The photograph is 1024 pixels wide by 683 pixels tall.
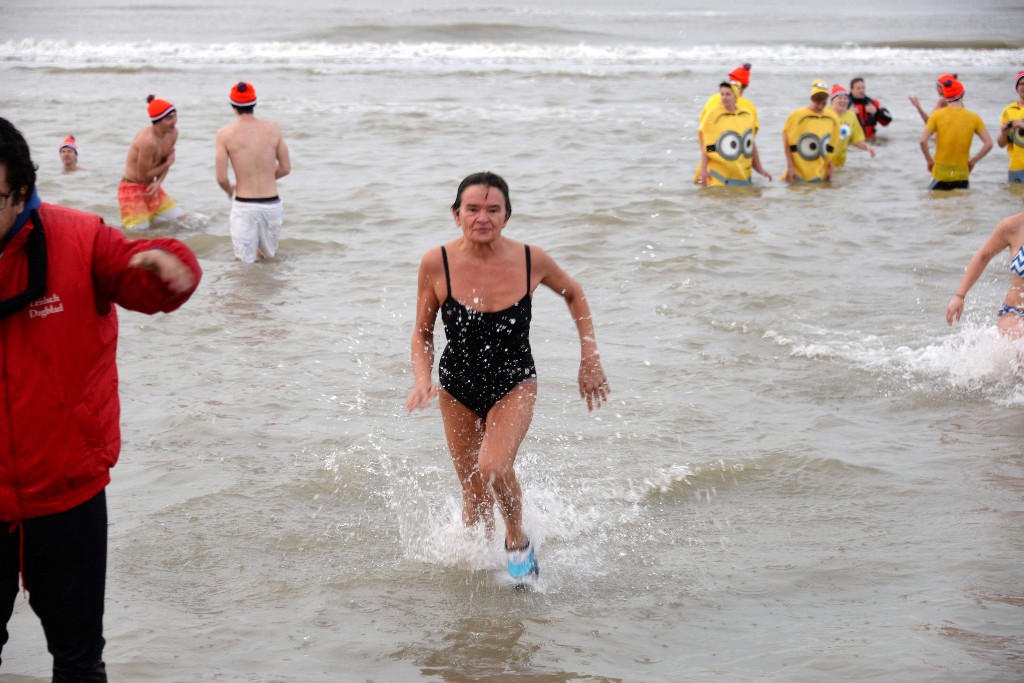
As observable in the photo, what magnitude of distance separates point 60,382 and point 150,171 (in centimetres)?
926

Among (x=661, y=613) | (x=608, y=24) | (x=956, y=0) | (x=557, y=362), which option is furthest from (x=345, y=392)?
(x=956, y=0)

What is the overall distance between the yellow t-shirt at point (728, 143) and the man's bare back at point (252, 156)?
5.63 metres

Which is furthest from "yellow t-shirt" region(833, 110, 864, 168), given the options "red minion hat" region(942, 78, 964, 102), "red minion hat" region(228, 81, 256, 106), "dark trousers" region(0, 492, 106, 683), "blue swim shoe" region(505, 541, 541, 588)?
"dark trousers" region(0, 492, 106, 683)

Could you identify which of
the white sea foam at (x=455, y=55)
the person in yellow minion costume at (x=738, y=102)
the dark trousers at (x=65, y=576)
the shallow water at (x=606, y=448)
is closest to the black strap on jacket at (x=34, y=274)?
the dark trousers at (x=65, y=576)

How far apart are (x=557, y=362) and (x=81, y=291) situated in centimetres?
551

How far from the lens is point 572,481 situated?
625 cm

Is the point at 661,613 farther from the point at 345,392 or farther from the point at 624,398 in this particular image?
the point at 345,392

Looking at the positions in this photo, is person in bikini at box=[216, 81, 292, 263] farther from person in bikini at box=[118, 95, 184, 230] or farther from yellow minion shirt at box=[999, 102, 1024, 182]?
yellow minion shirt at box=[999, 102, 1024, 182]

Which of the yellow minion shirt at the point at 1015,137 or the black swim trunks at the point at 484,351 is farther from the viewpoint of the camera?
the yellow minion shirt at the point at 1015,137

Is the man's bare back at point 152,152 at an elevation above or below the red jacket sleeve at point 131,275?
below

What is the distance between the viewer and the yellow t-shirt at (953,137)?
1425 centimetres

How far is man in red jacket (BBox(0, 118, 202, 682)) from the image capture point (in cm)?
298

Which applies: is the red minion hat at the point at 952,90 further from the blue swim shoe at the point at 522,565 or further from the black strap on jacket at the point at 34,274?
the black strap on jacket at the point at 34,274

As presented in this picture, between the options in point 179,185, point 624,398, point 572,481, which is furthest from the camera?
point 179,185
